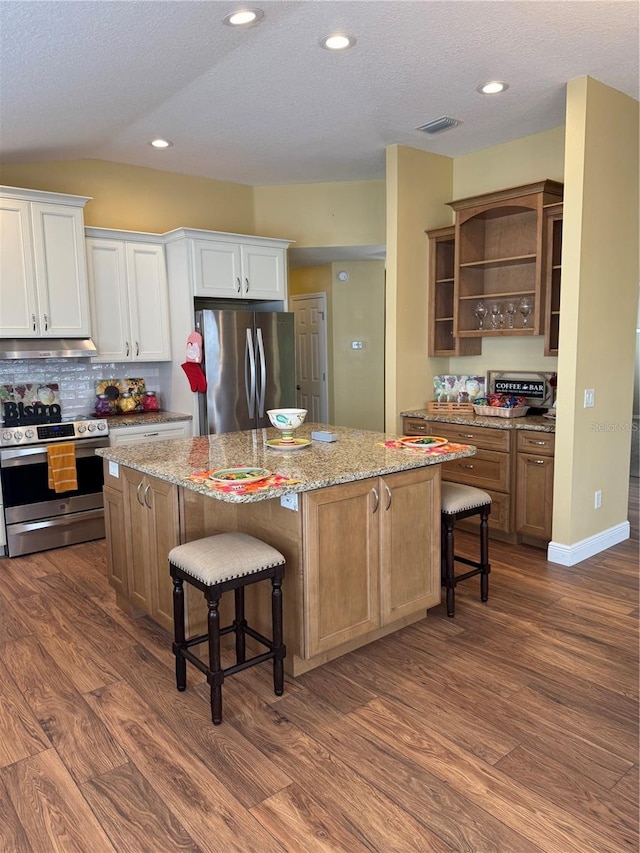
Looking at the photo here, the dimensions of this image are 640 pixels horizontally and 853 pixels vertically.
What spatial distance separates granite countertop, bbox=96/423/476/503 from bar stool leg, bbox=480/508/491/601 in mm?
490

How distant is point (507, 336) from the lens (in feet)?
15.4

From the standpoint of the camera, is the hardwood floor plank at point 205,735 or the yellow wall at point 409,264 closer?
the hardwood floor plank at point 205,735

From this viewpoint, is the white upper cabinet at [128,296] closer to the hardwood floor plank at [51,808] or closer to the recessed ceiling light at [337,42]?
the recessed ceiling light at [337,42]

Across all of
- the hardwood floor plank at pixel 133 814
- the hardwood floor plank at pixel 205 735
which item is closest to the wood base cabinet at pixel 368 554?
the hardwood floor plank at pixel 205 735

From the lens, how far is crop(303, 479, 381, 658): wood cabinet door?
2453mm

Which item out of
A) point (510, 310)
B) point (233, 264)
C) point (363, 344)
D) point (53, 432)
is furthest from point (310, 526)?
point (363, 344)

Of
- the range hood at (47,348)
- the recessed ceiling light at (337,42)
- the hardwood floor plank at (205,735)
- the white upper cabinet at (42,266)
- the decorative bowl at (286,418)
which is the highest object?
the recessed ceiling light at (337,42)

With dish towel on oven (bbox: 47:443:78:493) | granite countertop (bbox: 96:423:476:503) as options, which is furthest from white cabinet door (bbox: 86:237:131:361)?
granite countertop (bbox: 96:423:476:503)

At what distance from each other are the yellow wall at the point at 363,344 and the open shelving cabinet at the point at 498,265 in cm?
264

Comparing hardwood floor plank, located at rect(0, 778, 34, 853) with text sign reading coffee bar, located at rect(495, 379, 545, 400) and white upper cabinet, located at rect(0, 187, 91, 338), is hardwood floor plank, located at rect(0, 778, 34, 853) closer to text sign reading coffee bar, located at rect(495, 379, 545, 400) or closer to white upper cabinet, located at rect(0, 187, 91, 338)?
white upper cabinet, located at rect(0, 187, 91, 338)

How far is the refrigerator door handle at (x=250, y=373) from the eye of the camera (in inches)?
200

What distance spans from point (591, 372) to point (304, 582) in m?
2.42

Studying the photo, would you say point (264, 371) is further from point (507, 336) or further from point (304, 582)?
point (304, 582)

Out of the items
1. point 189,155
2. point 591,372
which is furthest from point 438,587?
point 189,155
